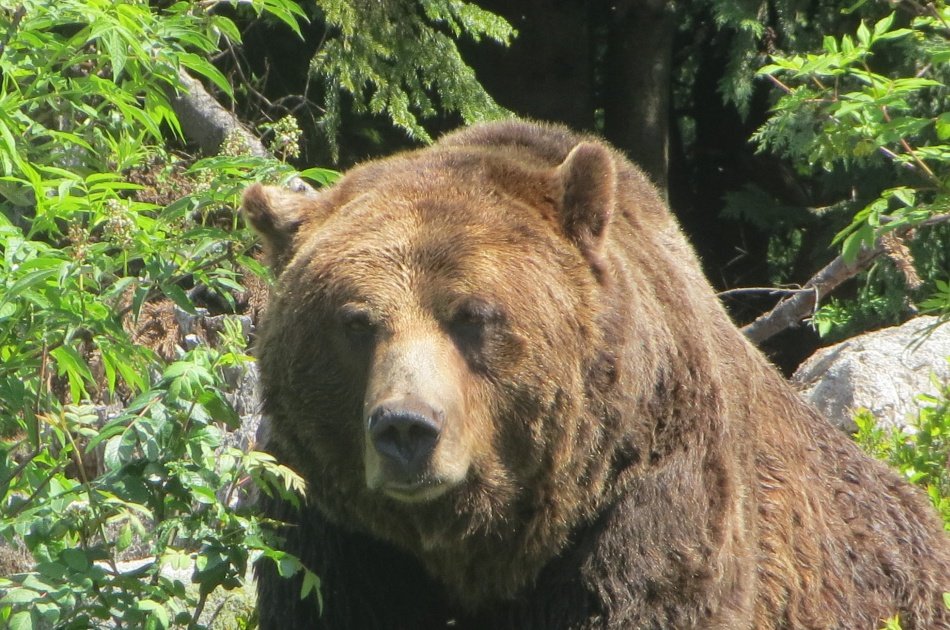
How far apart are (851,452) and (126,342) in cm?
262

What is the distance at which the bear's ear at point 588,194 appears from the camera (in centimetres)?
372

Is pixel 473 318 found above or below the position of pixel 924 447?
above

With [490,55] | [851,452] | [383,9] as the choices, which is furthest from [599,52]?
[851,452]

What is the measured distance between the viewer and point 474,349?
3.54 metres

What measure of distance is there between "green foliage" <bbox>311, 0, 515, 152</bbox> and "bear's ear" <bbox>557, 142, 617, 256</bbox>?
3.17 meters

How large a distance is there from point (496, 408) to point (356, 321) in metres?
0.44

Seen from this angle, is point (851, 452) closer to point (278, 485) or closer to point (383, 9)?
point (278, 485)

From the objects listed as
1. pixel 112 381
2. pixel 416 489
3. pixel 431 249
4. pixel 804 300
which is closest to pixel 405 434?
pixel 416 489

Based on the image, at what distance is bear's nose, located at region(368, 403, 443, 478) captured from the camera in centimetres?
320

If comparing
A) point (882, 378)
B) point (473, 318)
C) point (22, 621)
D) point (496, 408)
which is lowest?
point (882, 378)

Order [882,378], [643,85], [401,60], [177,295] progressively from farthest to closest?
1. [643,85]
2. [401,60]
3. [882,378]
4. [177,295]

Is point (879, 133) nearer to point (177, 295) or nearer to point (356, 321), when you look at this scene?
point (356, 321)

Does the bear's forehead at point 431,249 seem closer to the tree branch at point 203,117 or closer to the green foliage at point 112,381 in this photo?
the green foliage at point 112,381

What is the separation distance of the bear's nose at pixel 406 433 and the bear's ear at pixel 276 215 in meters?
0.88
